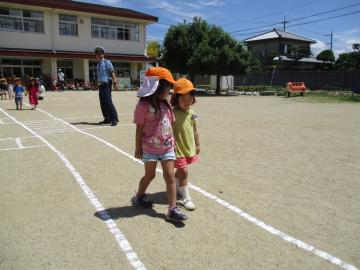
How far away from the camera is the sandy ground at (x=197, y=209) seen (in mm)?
3004

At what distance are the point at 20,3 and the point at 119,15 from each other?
9266 mm

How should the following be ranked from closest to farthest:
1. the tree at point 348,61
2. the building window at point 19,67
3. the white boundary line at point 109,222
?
the white boundary line at point 109,222
the building window at point 19,67
the tree at point 348,61

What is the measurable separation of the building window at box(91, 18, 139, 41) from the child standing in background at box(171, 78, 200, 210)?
32155mm

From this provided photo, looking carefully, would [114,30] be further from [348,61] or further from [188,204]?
[348,61]

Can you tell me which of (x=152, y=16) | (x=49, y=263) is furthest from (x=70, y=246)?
(x=152, y=16)

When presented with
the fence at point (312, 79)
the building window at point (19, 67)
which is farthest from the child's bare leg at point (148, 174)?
the fence at point (312, 79)

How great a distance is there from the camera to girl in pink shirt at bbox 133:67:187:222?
358cm

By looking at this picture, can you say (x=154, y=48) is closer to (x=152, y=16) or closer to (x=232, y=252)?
(x=152, y=16)

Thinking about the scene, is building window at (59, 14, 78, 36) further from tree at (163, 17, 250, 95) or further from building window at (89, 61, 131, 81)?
tree at (163, 17, 250, 95)

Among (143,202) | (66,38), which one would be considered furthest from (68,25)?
(143,202)

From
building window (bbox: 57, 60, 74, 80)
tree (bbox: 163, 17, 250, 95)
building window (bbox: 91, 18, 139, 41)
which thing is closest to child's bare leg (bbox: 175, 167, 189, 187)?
tree (bbox: 163, 17, 250, 95)

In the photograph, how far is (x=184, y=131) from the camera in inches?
→ 158

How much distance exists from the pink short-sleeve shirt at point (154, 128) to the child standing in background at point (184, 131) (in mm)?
293

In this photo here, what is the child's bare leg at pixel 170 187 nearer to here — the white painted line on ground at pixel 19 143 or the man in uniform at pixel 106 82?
the white painted line on ground at pixel 19 143
